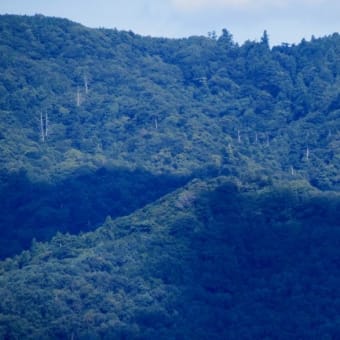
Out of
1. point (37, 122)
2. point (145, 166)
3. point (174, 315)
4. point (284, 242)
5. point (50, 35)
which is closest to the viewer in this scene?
point (174, 315)

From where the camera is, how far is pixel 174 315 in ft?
181

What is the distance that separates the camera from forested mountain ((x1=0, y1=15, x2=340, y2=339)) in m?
55.8

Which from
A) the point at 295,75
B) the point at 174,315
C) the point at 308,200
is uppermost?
the point at 295,75

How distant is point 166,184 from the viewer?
246 ft

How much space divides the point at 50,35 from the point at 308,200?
114 ft

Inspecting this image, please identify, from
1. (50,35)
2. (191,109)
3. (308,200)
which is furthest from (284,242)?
(50,35)

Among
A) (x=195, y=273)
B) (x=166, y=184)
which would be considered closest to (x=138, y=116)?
(x=166, y=184)

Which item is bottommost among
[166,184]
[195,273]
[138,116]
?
[195,273]

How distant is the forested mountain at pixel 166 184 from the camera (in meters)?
55.8

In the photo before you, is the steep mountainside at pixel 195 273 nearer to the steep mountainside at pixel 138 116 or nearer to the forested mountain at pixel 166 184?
the forested mountain at pixel 166 184

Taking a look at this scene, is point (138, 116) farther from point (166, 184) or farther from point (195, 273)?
point (195, 273)

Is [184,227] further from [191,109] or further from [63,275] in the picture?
[191,109]

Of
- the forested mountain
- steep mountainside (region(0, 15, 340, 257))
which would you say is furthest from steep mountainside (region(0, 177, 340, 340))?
steep mountainside (region(0, 15, 340, 257))

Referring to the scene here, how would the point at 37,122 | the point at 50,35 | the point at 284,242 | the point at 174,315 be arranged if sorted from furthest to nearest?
the point at 50,35
the point at 37,122
the point at 284,242
the point at 174,315
